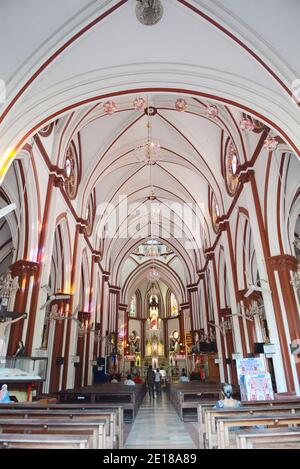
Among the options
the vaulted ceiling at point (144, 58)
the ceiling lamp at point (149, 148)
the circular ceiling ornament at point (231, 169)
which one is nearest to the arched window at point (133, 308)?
the ceiling lamp at point (149, 148)

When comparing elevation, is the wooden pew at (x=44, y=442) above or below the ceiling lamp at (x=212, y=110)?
below

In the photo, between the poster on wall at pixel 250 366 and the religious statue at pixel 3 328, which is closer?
the poster on wall at pixel 250 366

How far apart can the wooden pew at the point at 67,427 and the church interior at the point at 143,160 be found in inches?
0.8

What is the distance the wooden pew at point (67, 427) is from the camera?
10.3 ft

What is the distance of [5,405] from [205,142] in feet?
43.0

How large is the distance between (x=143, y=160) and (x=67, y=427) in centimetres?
1490

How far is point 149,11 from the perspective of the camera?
25.9 feet

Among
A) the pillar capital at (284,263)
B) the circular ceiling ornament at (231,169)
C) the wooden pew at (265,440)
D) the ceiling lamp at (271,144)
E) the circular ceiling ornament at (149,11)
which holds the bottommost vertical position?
the wooden pew at (265,440)

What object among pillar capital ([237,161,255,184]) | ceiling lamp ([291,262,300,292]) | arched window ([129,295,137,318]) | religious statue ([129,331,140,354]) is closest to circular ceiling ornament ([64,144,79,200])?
pillar capital ([237,161,255,184])

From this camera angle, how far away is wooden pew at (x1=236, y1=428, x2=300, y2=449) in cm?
254

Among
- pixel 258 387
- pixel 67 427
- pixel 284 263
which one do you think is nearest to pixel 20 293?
pixel 67 427

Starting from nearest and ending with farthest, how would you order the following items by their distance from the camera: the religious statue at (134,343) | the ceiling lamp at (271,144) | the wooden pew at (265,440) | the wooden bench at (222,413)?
the wooden pew at (265,440) < the wooden bench at (222,413) < the ceiling lamp at (271,144) < the religious statue at (134,343)

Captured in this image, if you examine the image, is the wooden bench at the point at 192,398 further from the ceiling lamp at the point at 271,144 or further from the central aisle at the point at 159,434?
the ceiling lamp at the point at 271,144

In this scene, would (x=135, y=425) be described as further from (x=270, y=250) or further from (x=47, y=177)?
(x=47, y=177)
